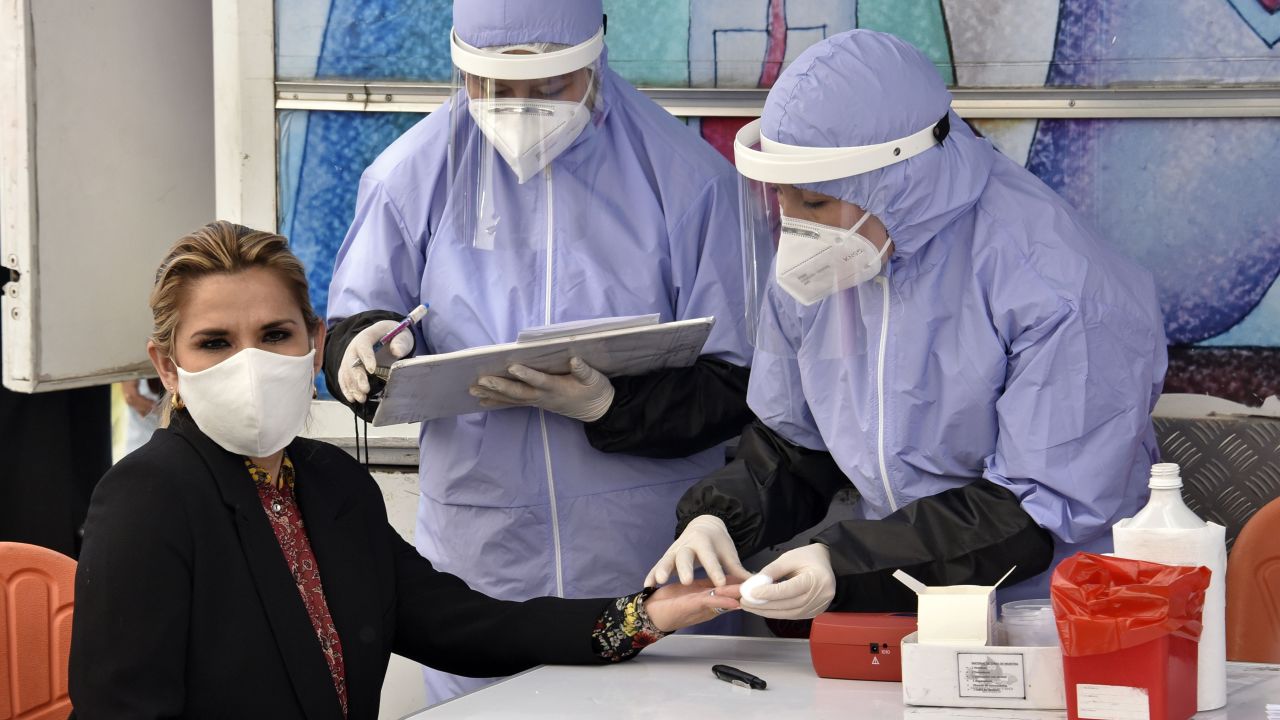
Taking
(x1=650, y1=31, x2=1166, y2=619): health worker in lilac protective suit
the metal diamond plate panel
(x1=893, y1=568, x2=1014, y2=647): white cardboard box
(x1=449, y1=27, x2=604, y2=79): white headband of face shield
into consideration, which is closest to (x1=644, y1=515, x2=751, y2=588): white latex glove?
(x1=650, y1=31, x2=1166, y2=619): health worker in lilac protective suit

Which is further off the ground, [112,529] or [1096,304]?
[1096,304]

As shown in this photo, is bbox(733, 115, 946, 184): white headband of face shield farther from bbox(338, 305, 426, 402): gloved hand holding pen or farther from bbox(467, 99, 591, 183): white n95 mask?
bbox(338, 305, 426, 402): gloved hand holding pen

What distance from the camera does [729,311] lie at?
2.72m

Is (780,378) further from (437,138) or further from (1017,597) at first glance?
(437,138)

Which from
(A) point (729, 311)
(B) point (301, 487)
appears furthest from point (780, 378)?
(B) point (301, 487)

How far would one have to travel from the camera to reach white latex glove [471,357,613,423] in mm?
2578

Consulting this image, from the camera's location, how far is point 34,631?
7.30ft

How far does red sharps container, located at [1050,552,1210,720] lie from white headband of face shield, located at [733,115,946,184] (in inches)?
30.0

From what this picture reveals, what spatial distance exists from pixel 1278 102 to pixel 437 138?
6.11 ft

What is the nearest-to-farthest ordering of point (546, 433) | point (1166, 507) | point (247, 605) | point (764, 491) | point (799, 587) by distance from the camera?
point (1166, 507), point (247, 605), point (799, 587), point (764, 491), point (546, 433)

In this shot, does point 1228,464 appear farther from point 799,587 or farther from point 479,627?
point 479,627

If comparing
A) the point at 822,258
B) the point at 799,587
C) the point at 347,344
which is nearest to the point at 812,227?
the point at 822,258

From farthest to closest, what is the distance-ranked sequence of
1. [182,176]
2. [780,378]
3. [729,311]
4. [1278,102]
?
[182,176]
[1278,102]
[729,311]
[780,378]

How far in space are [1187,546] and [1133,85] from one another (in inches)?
67.6
